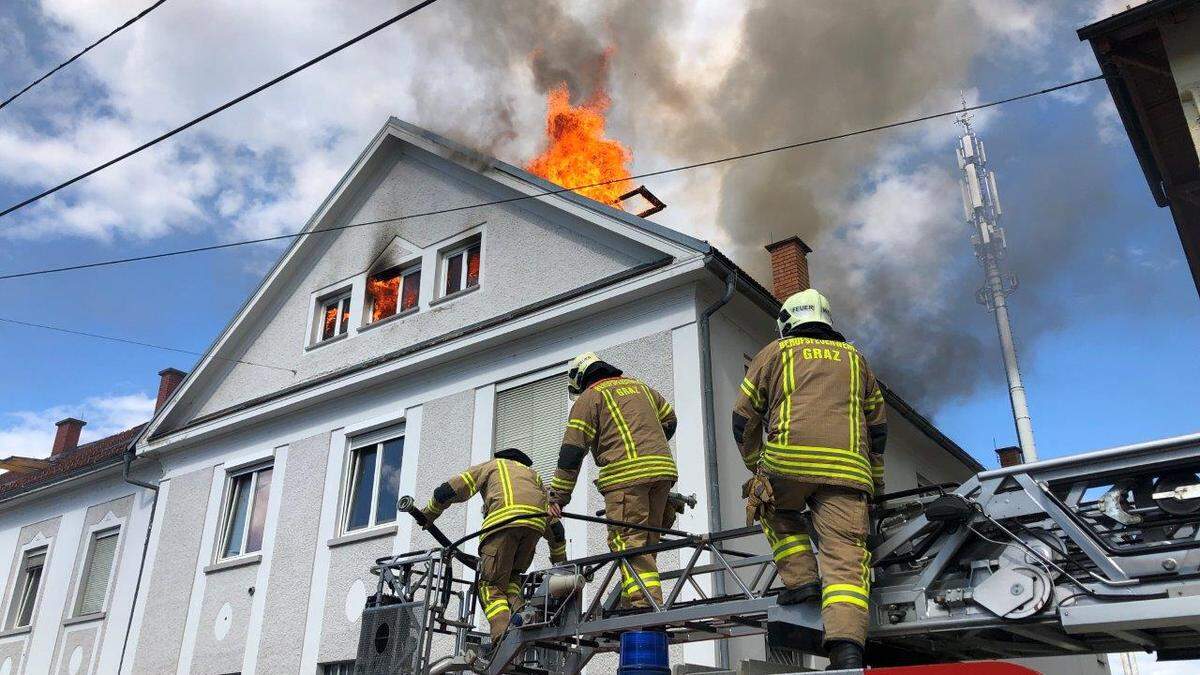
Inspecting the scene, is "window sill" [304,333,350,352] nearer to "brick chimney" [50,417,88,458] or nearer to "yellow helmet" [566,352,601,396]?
"yellow helmet" [566,352,601,396]

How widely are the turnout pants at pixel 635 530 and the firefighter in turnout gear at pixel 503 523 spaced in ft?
2.32

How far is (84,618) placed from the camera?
1609 cm

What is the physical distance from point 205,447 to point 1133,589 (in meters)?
14.2

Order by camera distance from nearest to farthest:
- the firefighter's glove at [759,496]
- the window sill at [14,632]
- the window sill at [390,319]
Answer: the firefighter's glove at [759,496] < the window sill at [390,319] < the window sill at [14,632]

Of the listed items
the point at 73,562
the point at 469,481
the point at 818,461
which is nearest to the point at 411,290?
the point at 469,481

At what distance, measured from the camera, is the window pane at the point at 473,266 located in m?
13.5

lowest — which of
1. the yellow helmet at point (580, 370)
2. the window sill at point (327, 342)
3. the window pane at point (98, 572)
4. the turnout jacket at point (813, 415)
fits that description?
the turnout jacket at point (813, 415)

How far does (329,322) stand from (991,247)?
27748 mm

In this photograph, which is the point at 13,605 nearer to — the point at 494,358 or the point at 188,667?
the point at 188,667

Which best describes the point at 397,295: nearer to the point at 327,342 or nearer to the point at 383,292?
the point at 383,292

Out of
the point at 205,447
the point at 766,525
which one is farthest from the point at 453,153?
the point at 766,525

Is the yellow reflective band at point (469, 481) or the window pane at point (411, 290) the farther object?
the window pane at point (411, 290)

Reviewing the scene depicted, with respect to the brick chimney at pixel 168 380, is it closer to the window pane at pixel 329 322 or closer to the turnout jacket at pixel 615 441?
the window pane at pixel 329 322

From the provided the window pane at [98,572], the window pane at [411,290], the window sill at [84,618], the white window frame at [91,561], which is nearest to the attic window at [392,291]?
the window pane at [411,290]
